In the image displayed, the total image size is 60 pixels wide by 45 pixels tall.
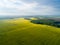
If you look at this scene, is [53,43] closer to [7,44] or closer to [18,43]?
[18,43]

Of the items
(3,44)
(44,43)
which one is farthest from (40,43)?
(3,44)

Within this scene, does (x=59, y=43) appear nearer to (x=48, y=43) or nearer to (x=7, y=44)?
(x=48, y=43)

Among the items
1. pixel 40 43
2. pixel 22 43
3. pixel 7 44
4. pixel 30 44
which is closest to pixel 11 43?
pixel 7 44

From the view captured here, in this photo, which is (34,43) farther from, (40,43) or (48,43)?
(48,43)

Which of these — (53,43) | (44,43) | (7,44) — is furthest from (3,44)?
(53,43)

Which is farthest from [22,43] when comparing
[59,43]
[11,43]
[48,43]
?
[59,43]

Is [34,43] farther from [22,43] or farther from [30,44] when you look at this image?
[22,43]
